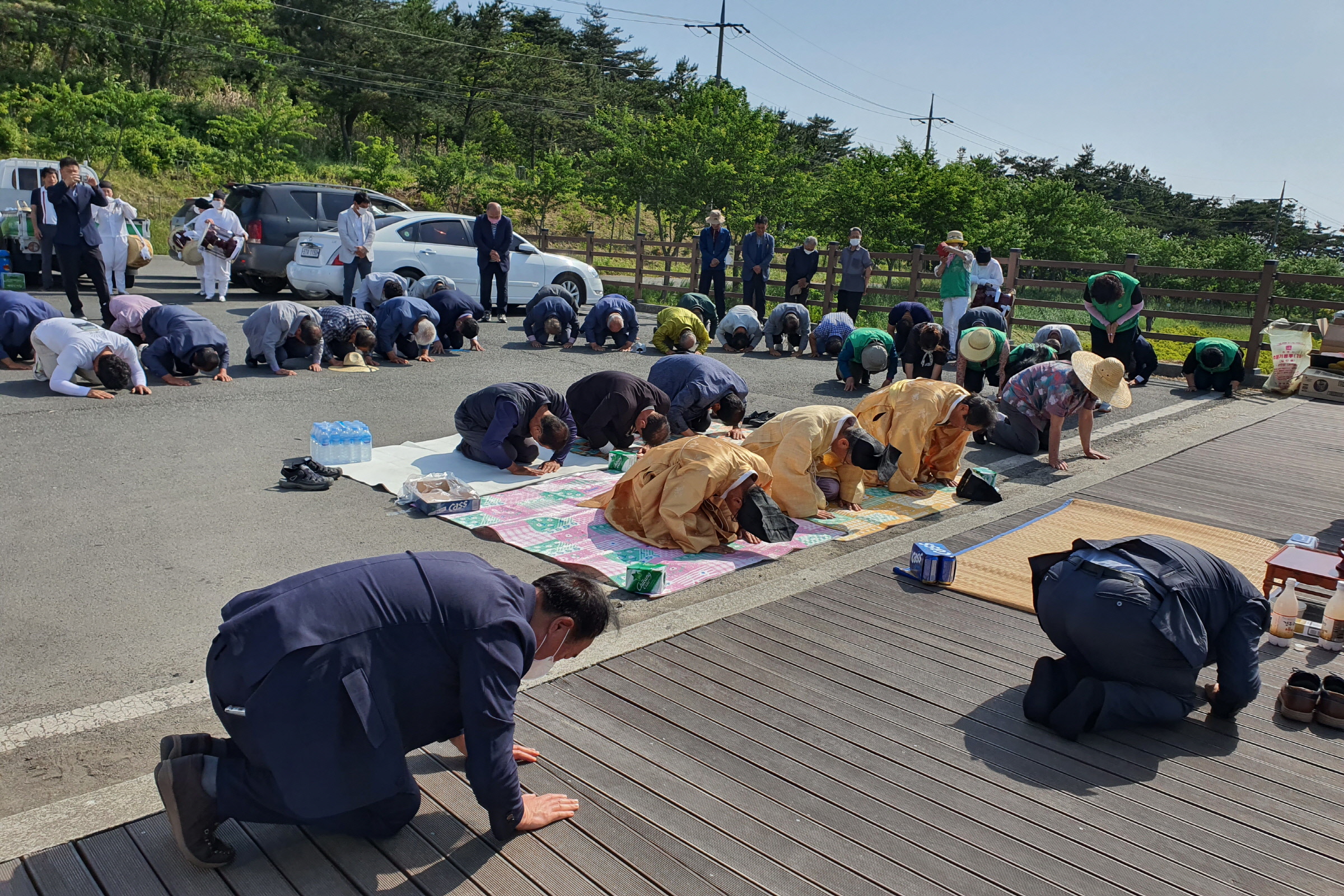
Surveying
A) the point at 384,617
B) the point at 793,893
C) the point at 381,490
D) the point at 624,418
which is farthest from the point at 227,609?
the point at 624,418

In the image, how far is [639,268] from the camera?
774 inches

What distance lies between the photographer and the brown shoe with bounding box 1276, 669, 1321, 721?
12.3 feet

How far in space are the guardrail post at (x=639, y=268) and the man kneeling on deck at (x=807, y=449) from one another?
1359 centimetres

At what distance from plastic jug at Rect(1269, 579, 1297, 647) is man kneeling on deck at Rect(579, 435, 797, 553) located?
8.12 feet

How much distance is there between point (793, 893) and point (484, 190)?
3254 centimetres

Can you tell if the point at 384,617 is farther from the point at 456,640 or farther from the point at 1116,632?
the point at 1116,632

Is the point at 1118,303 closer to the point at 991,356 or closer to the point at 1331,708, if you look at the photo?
the point at 991,356

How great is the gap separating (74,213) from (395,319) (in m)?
3.60

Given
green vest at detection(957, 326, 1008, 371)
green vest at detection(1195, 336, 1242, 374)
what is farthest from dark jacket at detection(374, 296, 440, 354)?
green vest at detection(1195, 336, 1242, 374)

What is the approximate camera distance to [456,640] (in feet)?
8.19

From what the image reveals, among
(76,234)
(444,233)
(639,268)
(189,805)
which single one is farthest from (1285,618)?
(639,268)

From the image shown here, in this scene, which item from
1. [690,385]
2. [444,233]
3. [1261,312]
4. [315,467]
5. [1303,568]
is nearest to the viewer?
[1303,568]

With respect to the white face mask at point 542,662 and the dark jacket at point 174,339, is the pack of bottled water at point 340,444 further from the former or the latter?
the white face mask at point 542,662

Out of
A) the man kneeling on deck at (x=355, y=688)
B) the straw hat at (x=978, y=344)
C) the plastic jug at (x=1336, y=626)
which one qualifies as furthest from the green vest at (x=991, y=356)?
the man kneeling on deck at (x=355, y=688)
